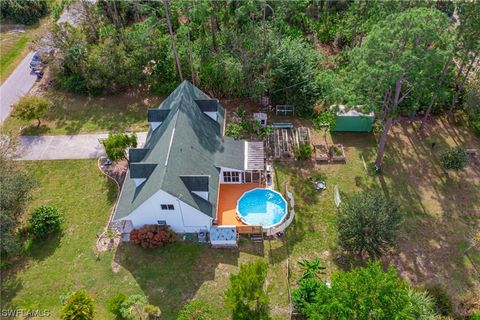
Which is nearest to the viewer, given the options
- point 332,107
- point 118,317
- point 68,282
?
point 118,317

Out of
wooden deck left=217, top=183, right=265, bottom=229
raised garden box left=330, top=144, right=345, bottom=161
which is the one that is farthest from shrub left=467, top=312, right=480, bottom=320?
wooden deck left=217, top=183, right=265, bottom=229

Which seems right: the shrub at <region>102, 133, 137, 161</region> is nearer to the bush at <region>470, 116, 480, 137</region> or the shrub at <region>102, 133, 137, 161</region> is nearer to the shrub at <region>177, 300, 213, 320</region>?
the shrub at <region>177, 300, 213, 320</region>

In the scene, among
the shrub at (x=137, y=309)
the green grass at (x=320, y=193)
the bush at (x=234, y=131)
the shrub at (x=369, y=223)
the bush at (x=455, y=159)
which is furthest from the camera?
the bush at (x=234, y=131)

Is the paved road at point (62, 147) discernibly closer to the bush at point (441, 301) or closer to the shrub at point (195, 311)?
the shrub at point (195, 311)

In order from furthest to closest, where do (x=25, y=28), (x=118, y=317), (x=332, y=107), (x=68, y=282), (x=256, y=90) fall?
1. (x=25, y=28)
2. (x=256, y=90)
3. (x=332, y=107)
4. (x=68, y=282)
5. (x=118, y=317)

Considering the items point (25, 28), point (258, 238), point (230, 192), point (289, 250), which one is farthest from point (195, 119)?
point (25, 28)

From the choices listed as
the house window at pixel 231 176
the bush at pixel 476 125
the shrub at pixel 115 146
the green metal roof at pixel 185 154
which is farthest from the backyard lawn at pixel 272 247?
the bush at pixel 476 125

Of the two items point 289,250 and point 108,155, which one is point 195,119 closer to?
point 108,155
